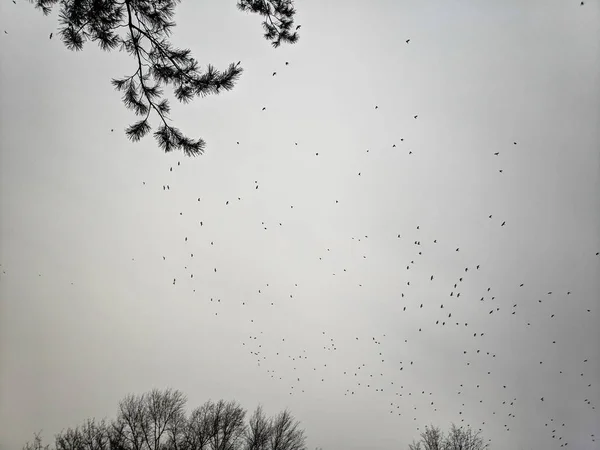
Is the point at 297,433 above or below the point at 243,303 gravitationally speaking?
below

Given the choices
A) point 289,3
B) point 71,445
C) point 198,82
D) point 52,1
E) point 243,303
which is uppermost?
point 243,303

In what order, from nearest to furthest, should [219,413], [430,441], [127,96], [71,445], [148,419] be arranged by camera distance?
[127,96] < [71,445] < [148,419] < [219,413] < [430,441]

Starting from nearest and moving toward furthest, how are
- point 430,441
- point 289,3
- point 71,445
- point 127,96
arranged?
point 127,96 < point 289,3 < point 71,445 < point 430,441

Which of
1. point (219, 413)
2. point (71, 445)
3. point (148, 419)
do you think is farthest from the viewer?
point (219, 413)

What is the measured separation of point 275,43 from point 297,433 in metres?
21.7

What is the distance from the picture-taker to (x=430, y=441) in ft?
70.5

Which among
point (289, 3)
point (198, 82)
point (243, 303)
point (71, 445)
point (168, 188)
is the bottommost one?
point (71, 445)

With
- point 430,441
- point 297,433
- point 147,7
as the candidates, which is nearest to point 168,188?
point 147,7

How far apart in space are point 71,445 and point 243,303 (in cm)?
1075

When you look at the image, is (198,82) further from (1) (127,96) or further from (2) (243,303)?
(2) (243,303)

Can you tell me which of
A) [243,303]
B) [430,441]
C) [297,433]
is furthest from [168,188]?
[430,441]

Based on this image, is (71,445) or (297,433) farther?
(297,433)

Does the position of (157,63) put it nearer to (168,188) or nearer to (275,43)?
(275,43)

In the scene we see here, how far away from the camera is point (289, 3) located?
4.50m
